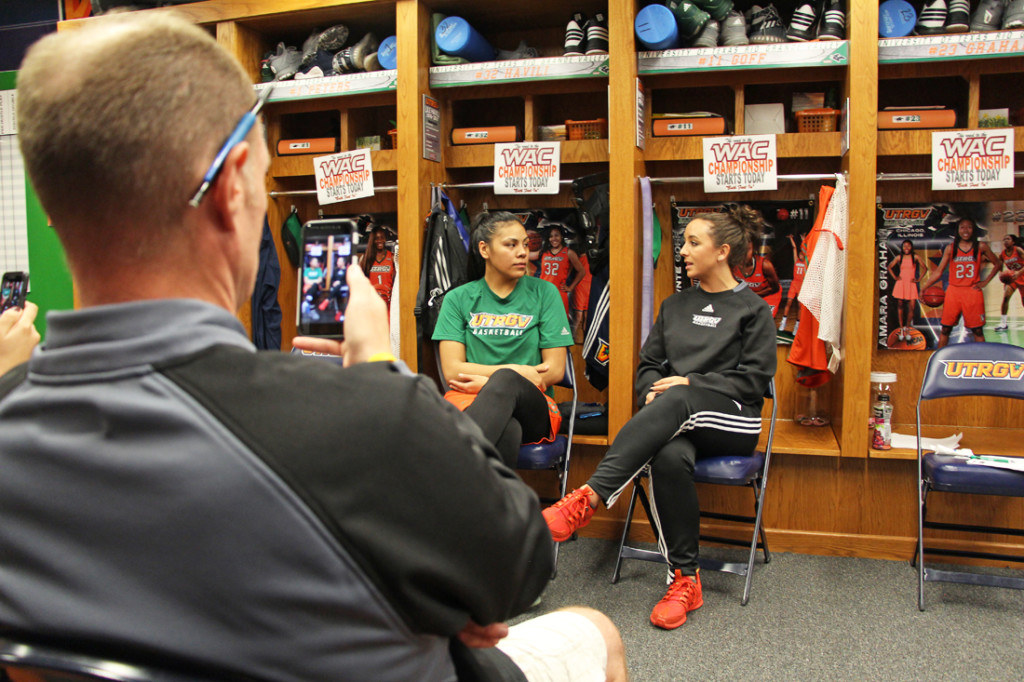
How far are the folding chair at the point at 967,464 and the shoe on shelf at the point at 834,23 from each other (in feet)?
4.74

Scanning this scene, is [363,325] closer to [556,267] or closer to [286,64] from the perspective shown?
[556,267]

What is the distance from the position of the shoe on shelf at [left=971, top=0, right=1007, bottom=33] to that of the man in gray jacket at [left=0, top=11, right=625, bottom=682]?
11.7 ft

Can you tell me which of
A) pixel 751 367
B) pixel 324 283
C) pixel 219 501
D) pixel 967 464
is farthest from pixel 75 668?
pixel 967 464

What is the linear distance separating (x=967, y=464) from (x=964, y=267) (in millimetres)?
1170

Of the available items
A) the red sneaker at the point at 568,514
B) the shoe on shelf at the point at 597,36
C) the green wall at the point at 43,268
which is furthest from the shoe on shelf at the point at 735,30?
the green wall at the point at 43,268

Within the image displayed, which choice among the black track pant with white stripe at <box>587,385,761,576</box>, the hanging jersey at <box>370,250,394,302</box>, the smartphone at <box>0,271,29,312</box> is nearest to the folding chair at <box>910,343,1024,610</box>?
the black track pant with white stripe at <box>587,385,761,576</box>

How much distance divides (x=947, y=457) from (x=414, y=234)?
2.46 metres

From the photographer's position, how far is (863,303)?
128 inches

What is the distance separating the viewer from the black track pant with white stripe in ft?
9.30

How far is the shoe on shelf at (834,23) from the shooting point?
3342 mm

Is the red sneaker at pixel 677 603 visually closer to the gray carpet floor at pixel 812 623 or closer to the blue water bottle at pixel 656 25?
the gray carpet floor at pixel 812 623

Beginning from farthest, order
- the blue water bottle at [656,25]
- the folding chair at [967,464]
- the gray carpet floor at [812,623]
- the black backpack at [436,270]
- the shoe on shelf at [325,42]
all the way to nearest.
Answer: the shoe on shelf at [325,42], the black backpack at [436,270], the blue water bottle at [656,25], the folding chair at [967,464], the gray carpet floor at [812,623]

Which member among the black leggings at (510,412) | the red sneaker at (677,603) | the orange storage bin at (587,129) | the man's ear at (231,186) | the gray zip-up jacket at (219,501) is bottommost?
the red sneaker at (677,603)

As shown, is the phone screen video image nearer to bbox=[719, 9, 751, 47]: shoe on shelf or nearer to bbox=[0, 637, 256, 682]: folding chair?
bbox=[0, 637, 256, 682]: folding chair
